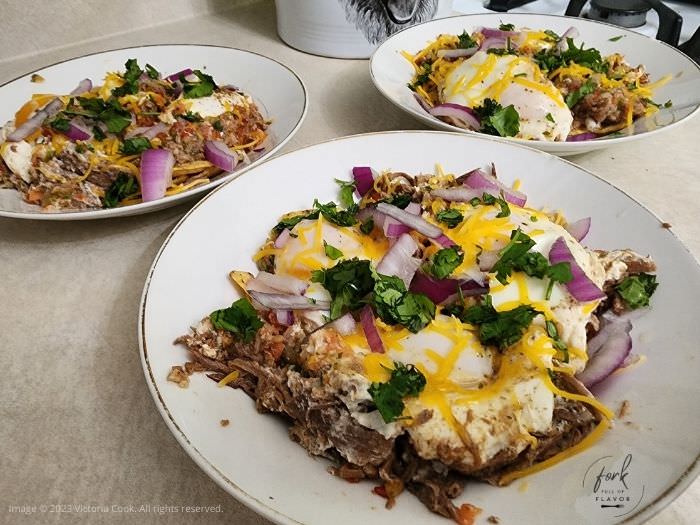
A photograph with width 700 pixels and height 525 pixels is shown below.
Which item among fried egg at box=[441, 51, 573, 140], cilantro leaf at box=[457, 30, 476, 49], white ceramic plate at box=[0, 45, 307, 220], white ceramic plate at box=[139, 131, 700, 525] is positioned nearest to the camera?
white ceramic plate at box=[139, 131, 700, 525]

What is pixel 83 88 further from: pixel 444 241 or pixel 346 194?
pixel 444 241

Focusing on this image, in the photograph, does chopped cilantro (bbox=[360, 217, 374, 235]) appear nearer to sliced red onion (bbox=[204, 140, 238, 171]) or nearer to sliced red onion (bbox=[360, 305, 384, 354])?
sliced red onion (bbox=[360, 305, 384, 354])

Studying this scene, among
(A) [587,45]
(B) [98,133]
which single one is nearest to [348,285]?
(B) [98,133]

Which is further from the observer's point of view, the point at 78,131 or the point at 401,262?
the point at 78,131

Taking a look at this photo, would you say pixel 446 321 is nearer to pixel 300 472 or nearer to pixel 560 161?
pixel 300 472

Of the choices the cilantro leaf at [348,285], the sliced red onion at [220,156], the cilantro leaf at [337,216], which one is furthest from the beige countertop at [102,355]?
the cilantro leaf at [337,216]

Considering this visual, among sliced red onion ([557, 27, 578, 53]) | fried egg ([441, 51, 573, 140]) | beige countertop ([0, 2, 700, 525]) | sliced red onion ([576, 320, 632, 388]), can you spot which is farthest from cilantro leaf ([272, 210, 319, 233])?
sliced red onion ([557, 27, 578, 53])
